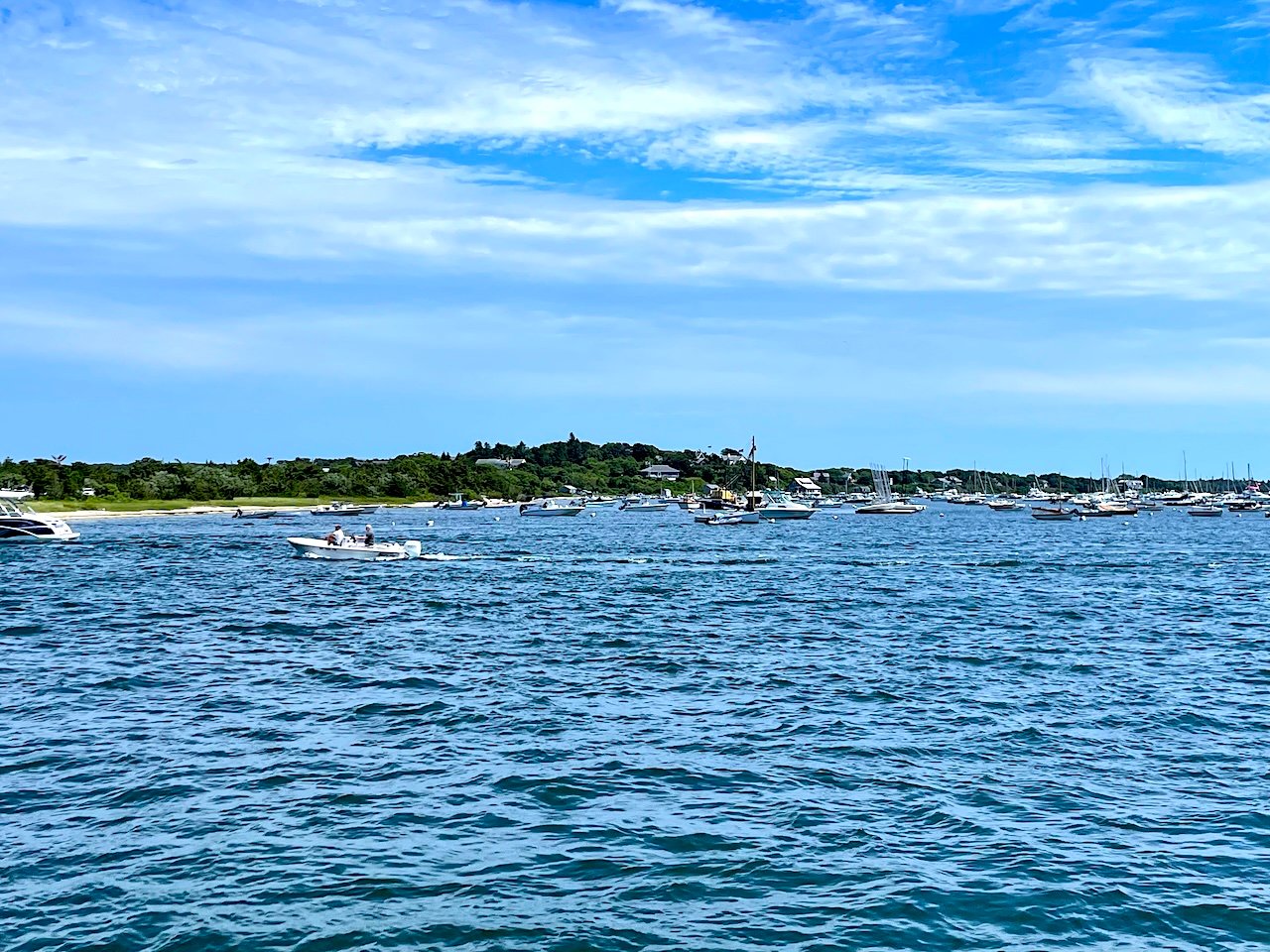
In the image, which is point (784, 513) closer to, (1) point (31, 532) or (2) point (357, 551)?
(1) point (31, 532)

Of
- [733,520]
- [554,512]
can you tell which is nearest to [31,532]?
[733,520]

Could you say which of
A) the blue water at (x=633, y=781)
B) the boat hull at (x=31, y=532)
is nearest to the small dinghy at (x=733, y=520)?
the boat hull at (x=31, y=532)

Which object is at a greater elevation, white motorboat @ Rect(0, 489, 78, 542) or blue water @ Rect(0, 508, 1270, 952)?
white motorboat @ Rect(0, 489, 78, 542)

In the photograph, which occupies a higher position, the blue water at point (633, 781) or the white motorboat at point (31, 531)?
the white motorboat at point (31, 531)

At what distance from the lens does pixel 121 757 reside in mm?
21781

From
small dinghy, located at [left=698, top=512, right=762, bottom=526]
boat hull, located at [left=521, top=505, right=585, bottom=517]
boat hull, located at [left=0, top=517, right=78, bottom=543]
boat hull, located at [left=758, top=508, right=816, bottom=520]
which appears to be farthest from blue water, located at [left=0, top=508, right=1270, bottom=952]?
boat hull, located at [left=521, top=505, right=585, bottom=517]

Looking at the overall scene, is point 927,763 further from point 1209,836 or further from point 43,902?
point 43,902

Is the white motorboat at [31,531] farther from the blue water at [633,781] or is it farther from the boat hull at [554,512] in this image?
the boat hull at [554,512]

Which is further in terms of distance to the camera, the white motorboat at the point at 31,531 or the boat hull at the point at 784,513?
the boat hull at the point at 784,513

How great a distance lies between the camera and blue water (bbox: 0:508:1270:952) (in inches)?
562

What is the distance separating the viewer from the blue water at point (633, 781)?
1428 cm

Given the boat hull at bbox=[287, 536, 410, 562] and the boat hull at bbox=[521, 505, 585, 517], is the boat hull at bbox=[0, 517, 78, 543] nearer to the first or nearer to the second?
the boat hull at bbox=[287, 536, 410, 562]

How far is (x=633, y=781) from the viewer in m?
20.1

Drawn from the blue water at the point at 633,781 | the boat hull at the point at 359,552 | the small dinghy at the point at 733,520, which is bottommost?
the blue water at the point at 633,781
